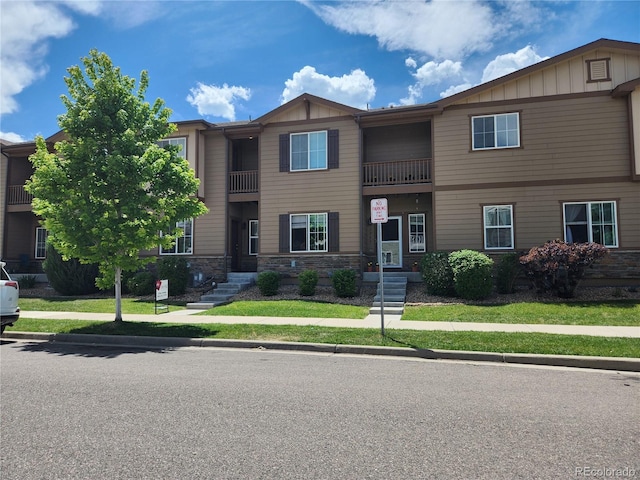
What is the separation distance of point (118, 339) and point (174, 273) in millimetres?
7651

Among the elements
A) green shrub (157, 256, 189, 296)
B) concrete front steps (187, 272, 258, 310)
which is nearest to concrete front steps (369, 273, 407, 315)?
concrete front steps (187, 272, 258, 310)

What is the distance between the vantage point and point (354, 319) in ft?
39.7

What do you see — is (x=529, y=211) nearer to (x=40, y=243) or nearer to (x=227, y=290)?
(x=227, y=290)

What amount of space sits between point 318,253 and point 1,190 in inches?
643

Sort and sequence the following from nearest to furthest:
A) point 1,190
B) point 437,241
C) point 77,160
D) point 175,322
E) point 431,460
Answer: point 431,460 → point 77,160 → point 175,322 → point 437,241 → point 1,190

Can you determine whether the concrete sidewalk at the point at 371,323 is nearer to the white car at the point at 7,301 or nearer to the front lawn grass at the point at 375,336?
the front lawn grass at the point at 375,336

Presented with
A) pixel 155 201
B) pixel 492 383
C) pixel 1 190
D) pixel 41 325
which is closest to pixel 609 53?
pixel 492 383

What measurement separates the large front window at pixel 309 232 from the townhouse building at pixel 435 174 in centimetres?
4

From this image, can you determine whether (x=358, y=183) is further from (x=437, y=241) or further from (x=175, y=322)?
(x=175, y=322)

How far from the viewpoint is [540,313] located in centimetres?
1191

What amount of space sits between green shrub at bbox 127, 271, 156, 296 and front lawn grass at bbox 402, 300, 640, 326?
33.7ft

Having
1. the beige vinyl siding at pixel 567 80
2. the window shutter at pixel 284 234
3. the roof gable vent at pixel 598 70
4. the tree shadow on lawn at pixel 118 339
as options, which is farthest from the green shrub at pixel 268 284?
the roof gable vent at pixel 598 70

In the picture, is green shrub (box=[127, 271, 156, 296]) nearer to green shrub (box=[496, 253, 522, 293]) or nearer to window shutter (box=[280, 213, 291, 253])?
window shutter (box=[280, 213, 291, 253])

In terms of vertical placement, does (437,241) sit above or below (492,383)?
above
